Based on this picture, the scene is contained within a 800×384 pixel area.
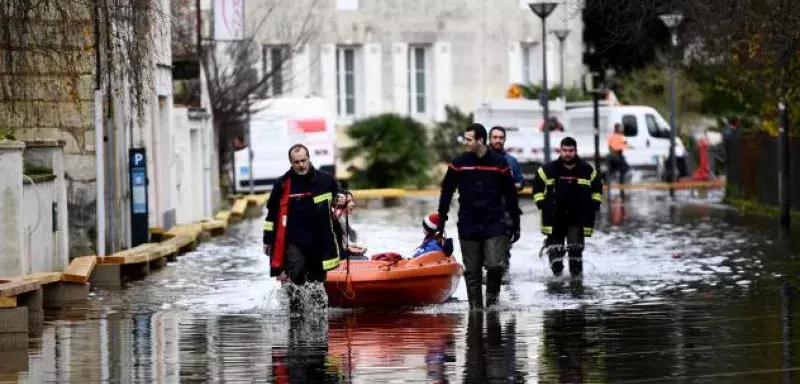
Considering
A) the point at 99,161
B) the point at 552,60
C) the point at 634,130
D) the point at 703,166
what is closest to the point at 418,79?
the point at 552,60

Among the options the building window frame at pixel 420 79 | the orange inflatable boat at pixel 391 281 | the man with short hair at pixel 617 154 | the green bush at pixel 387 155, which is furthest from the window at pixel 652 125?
the orange inflatable boat at pixel 391 281

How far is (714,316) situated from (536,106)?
37.9m

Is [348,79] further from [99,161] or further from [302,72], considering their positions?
[99,161]

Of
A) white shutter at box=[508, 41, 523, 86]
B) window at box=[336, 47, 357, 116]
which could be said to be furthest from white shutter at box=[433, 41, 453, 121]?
window at box=[336, 47, 357, 116]

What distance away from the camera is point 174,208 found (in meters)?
33.7

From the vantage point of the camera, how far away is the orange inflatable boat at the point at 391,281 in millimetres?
19625

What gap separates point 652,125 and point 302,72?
1043 centimetres

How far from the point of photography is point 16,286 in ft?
58.3

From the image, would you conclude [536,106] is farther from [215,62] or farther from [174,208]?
[174,208]

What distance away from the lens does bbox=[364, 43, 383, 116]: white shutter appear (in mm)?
62812

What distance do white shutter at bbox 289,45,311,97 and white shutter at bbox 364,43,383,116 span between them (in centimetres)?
186

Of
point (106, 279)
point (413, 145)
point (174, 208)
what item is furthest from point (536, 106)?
point (106, 279)

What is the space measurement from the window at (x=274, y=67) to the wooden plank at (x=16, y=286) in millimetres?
29315

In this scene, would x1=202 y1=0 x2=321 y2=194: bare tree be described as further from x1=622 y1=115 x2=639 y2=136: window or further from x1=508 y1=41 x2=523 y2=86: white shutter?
x1=622 y1=115 x2=639 y2=136: window
